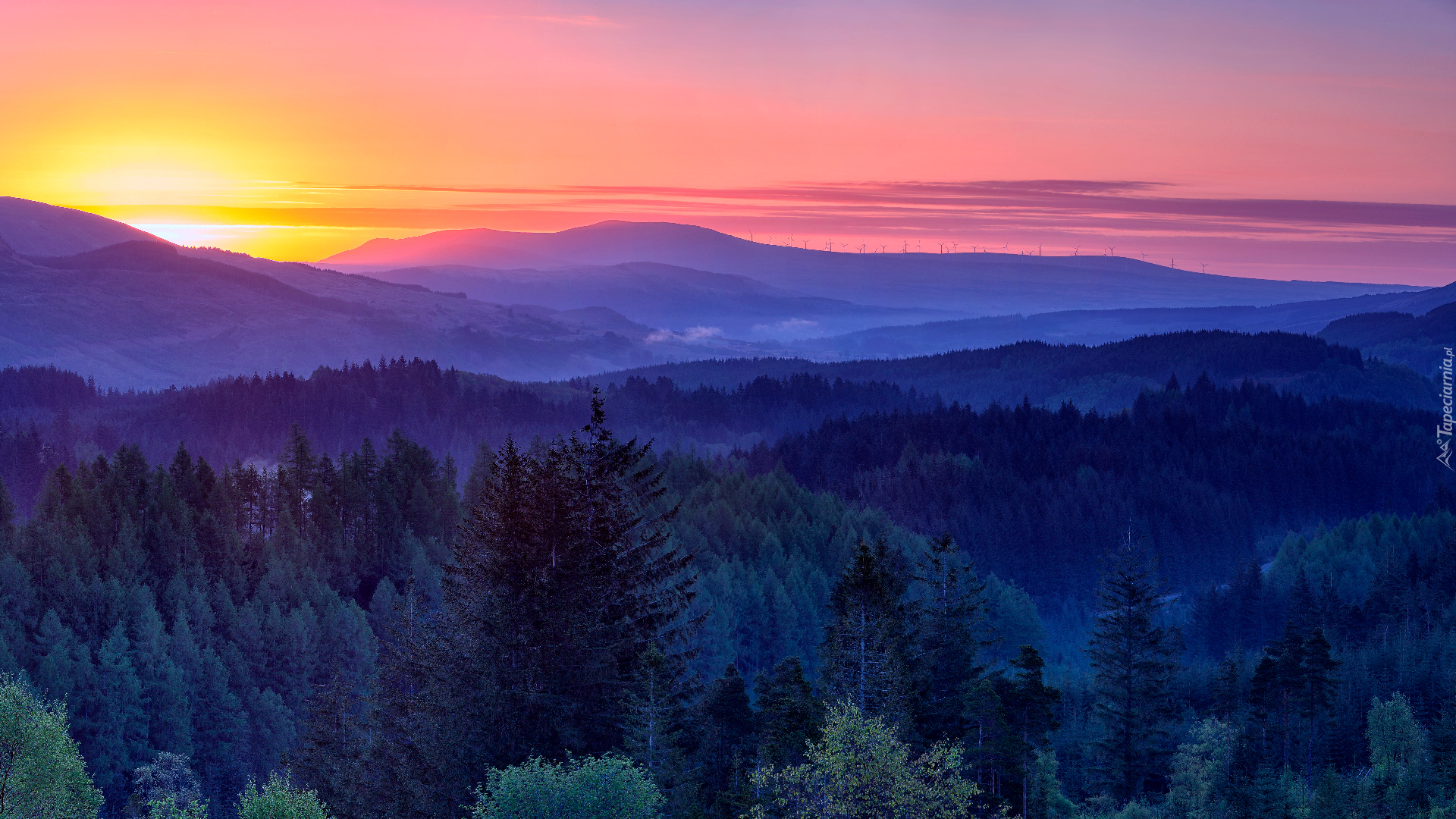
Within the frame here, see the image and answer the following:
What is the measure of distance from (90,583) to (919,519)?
94322 millimetres

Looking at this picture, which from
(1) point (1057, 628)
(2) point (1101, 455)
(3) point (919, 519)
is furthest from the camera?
(2) point (1101, 455)

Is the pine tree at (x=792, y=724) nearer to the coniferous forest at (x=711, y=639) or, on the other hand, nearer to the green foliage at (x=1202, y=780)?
the coniferous forest at (x=711, y=639)

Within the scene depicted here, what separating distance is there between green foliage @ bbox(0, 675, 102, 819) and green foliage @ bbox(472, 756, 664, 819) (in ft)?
50.7

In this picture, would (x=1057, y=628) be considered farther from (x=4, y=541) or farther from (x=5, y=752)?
(x=5, y=752)

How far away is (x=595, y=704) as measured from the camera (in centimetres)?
Result: 3691

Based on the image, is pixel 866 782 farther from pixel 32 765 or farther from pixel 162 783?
pixel 162 783

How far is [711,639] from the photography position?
8256 cm

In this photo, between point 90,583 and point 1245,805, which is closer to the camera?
point 1245,805

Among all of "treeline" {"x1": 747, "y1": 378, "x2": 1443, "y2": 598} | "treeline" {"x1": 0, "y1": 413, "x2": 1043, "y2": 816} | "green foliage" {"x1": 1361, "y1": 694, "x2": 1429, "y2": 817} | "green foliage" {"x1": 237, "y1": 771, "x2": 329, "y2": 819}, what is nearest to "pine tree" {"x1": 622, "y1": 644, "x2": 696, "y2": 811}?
"green foliage" {"x1": 237, "y1": 771, "x2": 329, "y2": 819}

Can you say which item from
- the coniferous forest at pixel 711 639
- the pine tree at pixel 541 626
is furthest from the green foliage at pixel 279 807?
the pine tree at pixel 541 626

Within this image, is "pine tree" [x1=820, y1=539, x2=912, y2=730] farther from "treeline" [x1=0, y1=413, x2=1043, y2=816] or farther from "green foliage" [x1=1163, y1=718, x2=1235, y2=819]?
"green foliage" [x1=1163, y1=718, x2=1235, y2=819]

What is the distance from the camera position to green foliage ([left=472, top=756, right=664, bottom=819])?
88.2 feet

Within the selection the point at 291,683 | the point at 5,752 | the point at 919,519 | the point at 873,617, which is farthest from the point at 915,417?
the point at 5,752

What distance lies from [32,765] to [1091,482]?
465ft
